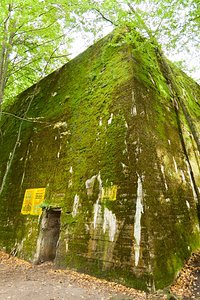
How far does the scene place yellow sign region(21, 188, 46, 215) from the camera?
7047mm

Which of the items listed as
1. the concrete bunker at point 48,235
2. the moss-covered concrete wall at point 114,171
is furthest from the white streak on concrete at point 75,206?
the concrete bunker at point 48,235

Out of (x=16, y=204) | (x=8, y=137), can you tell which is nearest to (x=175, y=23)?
(x=16, y=204)

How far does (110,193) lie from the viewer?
17.7ft

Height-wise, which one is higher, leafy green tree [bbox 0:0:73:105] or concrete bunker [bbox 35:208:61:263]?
leafy green tree [bbox 0:0:73:105]

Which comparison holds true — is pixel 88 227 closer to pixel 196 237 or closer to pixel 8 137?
pixel 196 237

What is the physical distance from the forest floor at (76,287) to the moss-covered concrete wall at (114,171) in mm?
193

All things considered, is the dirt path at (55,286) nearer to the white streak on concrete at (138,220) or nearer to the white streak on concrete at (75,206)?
the white streak on concrete at (138,220)

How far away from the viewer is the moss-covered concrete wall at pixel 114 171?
15.8ft

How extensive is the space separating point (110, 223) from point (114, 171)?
3.83ft

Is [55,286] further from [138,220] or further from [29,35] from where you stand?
[29,35]

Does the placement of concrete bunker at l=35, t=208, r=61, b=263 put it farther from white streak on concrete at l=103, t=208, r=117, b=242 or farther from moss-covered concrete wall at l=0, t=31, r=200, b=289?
white streak on concrete at l=103, t=208, r=117, b=242

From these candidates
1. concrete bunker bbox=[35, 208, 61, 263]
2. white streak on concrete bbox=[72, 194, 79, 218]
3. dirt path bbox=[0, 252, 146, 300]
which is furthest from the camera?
concrete bunker bbox=[35, 208, 61, 263]

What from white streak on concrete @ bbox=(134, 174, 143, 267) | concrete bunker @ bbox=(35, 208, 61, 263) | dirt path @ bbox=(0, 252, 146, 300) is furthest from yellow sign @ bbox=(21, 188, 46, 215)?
white streak on concrete @ bbox=(134, 174, 143, 267)

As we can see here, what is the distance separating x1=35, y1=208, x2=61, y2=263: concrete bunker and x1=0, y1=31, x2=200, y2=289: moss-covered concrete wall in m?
0.26
